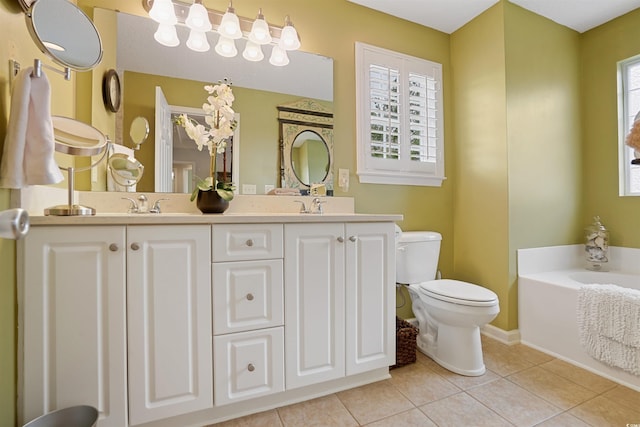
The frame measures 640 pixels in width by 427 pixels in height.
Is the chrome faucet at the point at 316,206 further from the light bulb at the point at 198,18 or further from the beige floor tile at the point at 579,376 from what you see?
the beige floor tile at the point at 579,376

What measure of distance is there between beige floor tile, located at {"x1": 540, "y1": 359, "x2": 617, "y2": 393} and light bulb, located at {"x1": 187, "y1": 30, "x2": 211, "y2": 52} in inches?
107

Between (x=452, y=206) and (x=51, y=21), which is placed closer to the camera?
(x=51, y=21)

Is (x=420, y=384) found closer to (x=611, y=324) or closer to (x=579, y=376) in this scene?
(x=579, y=376)

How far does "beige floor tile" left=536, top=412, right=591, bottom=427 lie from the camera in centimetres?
119

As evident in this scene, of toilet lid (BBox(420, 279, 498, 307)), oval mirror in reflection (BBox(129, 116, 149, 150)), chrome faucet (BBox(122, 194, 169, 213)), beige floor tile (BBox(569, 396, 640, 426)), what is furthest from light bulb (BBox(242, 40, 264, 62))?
beige floor tile (BBox(569, 396, 640, 426))

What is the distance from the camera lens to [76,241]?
3.24 ft

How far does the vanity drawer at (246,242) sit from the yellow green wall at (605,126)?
262 centimetres

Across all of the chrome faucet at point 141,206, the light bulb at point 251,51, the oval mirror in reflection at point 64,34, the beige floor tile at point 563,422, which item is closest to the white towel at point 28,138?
the oval mirror in reflection at point 64,34

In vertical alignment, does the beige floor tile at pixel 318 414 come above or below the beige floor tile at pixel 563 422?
above

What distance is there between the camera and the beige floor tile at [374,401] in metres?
1.27

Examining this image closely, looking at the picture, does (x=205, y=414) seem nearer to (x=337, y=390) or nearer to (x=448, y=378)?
(x=337, y=390)

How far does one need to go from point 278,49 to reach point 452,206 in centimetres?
180

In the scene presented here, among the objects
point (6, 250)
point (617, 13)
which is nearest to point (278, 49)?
point (6, 250)

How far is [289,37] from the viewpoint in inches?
67.4
